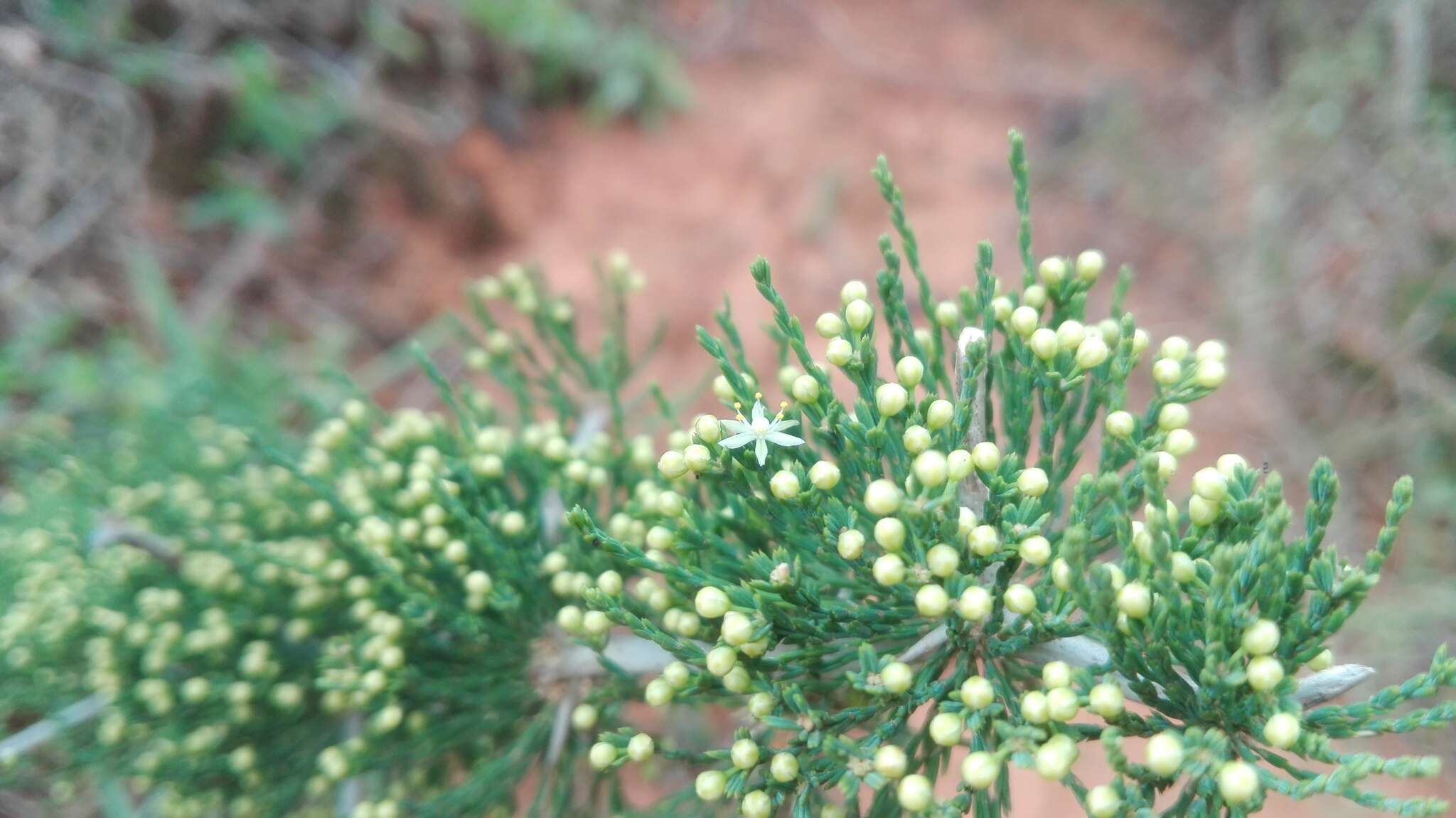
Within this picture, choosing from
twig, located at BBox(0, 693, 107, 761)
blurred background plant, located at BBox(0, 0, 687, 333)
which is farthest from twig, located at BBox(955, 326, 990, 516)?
blurred background plant, located at BBox(0, 0, 687, 333)

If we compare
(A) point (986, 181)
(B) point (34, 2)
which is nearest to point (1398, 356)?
(A) point (986, 181)

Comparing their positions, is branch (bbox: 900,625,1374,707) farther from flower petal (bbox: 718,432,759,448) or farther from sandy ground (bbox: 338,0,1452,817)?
sandy ground (bbox: 338,0,1452,817)

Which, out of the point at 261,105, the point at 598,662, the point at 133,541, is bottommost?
the point at 133,541

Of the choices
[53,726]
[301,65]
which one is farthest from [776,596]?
[301,65]

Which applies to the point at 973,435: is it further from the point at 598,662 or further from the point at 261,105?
the point at 261,105

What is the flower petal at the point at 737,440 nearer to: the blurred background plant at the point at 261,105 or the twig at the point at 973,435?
the twig at the point at 973,435

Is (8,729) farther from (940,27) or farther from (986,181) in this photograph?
(940,27)

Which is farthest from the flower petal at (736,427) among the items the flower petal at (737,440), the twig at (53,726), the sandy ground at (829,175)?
the sandy ground at (829,175)
